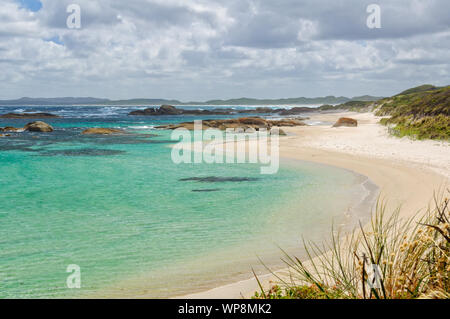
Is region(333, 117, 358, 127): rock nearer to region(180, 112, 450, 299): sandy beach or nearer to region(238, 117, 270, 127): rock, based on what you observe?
region(238, 117, 270, 127): rock

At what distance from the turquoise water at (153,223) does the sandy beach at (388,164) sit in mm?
740

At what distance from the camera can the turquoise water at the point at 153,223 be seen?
708 cm

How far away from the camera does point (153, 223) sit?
1051 cm

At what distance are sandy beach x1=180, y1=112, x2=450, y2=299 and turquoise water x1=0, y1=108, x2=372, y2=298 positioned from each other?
740 millimetres

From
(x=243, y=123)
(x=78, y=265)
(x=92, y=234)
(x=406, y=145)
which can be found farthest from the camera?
(x=243, y=123)

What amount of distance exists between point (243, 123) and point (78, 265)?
131 ft

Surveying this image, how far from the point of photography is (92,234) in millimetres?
9570

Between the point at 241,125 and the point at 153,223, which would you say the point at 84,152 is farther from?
the point at 241,125

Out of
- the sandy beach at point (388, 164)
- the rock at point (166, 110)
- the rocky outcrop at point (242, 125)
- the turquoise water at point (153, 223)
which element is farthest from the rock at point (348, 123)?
the rock at point (166, 110)

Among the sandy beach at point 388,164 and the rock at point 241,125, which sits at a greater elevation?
the rock at point 241,125

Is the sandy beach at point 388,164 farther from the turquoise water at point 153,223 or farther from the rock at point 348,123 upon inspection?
the rock at point 348,123
